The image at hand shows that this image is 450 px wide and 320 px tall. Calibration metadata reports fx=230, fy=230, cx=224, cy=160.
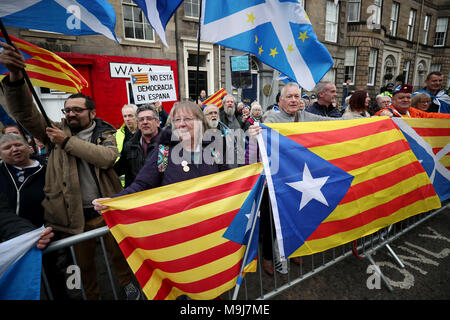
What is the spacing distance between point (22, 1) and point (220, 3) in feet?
6.74

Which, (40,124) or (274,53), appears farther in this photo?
(274,53)

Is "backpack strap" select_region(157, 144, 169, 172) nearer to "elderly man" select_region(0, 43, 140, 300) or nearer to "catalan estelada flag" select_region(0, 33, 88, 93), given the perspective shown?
"elderly man" select_region(0, 43, 140, 300)

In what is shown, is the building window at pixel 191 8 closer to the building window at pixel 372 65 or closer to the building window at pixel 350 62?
the building window at pixel 350 62

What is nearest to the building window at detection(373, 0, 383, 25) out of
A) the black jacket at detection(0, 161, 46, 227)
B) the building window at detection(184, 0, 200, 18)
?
the building window at detection(184, 0, 200, 18)

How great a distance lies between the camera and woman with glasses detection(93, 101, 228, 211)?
196 cm

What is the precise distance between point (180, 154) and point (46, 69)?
8.03ft

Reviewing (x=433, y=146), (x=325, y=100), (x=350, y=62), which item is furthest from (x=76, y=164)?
(x=350, y=62)

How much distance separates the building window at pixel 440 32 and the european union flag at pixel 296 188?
34.4m

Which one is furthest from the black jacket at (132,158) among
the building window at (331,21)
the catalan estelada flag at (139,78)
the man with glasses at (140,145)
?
the building window at (331,21)

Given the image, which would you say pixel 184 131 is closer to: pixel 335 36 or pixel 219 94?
pixel 219 94
